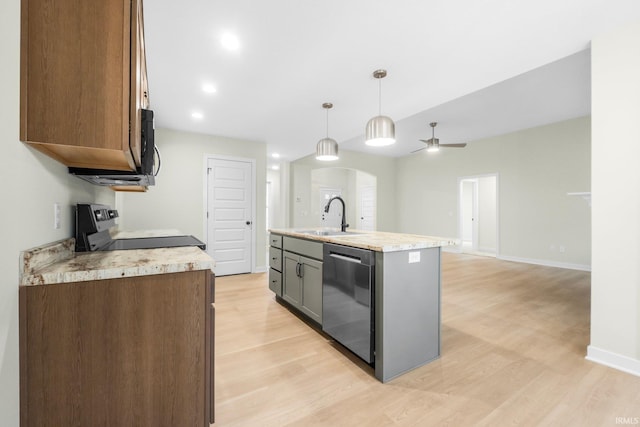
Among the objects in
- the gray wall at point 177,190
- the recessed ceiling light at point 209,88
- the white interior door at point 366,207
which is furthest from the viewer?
the white interior door at point 366,207

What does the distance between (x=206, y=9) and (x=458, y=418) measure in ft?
9.66

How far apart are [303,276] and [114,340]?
178 cm

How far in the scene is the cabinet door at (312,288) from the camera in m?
2.46

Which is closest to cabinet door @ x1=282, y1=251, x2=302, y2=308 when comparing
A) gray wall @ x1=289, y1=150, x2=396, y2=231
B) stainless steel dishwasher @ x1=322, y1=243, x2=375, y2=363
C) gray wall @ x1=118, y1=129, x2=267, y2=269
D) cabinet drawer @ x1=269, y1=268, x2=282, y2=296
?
cabinet drawer @ x1=269, y1=268, x2=282, y2=296

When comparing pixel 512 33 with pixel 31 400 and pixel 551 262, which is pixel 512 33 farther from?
pixel 551 262

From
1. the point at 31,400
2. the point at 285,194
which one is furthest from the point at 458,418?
the point at 285,194

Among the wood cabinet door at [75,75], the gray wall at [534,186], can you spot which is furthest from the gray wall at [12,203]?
the gray wall at [534,186]

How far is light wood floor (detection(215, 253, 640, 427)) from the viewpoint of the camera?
4.90 ft

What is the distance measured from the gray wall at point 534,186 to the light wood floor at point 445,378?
2880 mm

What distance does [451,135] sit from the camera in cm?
612

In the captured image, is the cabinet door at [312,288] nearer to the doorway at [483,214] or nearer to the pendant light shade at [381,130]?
the pendant light shade at [381,130]

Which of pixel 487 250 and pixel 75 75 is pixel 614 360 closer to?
pixel 75 75

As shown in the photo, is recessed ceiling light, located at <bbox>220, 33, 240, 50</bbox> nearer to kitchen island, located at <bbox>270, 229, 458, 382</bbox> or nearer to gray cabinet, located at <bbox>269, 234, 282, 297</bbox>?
kitchen island, located at <bbox>270, 229, 458, 382</bbox>

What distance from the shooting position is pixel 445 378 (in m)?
1.83
